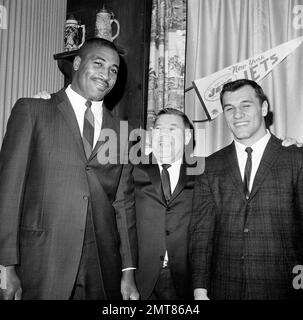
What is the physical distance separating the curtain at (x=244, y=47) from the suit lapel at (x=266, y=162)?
A: 77 centimetres

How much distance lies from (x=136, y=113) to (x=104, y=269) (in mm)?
1273

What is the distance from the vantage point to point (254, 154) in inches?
72.5

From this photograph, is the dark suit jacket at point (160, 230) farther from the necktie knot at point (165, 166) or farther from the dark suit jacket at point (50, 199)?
the dark suit jacket at point (50, 199)

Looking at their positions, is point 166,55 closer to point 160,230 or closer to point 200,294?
point 160,230

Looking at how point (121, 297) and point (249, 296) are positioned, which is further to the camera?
point (121, 297)

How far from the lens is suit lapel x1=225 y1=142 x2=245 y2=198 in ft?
5.90

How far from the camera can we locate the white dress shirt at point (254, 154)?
5.95 feet

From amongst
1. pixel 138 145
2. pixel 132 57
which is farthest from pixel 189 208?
pixel 132 57

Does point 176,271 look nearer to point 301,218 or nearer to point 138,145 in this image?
point 301,218

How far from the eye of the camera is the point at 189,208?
197 cm

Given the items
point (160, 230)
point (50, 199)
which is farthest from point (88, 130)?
point (160, 230)

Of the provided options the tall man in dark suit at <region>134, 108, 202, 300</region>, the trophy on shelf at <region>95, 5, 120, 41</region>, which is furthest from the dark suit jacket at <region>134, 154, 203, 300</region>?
the trophy on shelf at <region>95, 5, 120, 41</region>

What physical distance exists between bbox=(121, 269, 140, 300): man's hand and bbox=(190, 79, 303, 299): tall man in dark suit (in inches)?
11.8

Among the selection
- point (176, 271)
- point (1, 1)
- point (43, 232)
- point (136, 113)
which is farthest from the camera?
point (1, 1)
